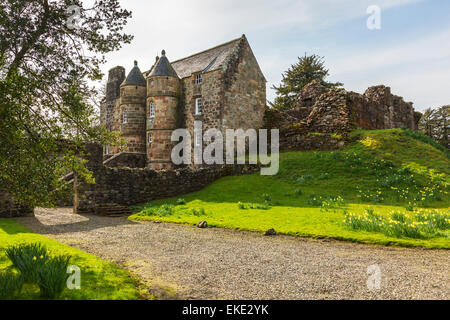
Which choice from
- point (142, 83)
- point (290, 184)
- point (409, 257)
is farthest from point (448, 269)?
point (142, 83)

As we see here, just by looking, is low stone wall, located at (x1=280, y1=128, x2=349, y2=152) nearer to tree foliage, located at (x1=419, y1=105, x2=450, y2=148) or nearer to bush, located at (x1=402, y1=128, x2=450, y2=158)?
bush, located at (x1=402, y1=128, x2=450, y2=158)

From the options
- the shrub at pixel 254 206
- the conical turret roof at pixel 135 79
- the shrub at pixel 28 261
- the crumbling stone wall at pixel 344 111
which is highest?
the conical turret roof at pixel 135 79

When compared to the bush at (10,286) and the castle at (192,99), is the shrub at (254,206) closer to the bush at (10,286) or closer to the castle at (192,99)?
the bush at (10,286)

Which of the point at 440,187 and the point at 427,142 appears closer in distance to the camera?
the point at 440,187

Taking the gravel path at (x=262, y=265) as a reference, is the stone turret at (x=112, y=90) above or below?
above

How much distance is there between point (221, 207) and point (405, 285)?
33.3ft

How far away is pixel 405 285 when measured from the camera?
4930mm

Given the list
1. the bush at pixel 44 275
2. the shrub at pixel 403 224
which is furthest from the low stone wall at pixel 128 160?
the bush at pixel 44 275

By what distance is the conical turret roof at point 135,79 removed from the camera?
1233 inches

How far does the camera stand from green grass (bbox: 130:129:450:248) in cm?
1040

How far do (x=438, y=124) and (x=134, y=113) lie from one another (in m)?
46.0

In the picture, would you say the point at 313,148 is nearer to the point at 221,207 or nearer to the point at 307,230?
the point at 221,207

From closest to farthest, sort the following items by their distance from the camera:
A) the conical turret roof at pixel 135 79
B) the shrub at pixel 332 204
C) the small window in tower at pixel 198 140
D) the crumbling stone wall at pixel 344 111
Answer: the shrub at pixel 332 204
the crumbling stone wall at pixel 344 111
the small window in tower at pixel 198 140
the conical turret roof at pixel 135 79

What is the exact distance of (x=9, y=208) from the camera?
48.8ft
